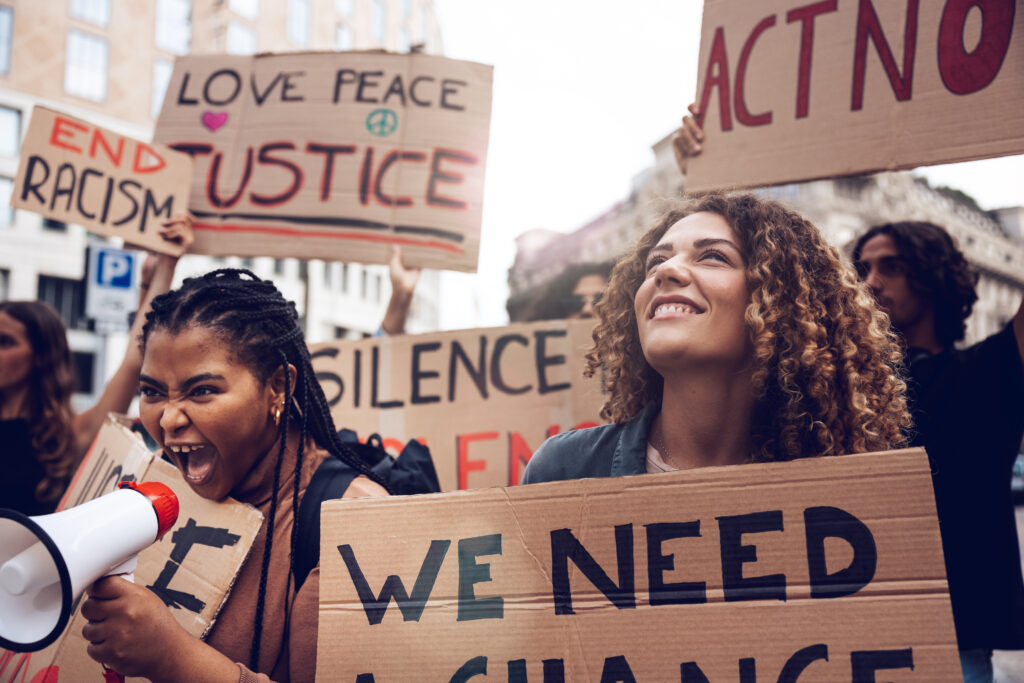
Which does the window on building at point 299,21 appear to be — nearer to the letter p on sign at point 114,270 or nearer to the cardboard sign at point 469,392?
the letter p on sign at point 114,270

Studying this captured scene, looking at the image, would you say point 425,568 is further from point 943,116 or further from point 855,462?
point 943,116

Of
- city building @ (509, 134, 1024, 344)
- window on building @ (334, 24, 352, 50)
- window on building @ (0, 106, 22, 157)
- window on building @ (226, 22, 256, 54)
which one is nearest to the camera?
window on building @ (0, 106, 22, 157)

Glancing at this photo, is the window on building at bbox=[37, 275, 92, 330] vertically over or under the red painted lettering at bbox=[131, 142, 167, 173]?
over

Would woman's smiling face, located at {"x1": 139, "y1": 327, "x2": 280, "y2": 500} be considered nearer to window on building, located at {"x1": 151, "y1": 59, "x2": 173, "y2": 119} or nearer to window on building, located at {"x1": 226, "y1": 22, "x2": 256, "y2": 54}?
window on building, located at {"x1": 151, "y1": 59, "x2": 173, "y2": 119}

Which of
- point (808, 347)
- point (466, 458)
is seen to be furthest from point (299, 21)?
point (808, 347)

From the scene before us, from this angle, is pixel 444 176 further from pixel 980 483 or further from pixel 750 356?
pixel 980 483

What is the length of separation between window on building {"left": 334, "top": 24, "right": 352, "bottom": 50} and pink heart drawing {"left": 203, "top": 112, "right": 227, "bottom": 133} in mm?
31879

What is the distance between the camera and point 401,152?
3.36 m

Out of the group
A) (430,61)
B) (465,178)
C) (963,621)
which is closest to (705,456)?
(963,621)

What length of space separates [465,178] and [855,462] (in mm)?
2308

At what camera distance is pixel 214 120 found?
3.47 metres

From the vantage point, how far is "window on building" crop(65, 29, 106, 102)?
79.1 ft

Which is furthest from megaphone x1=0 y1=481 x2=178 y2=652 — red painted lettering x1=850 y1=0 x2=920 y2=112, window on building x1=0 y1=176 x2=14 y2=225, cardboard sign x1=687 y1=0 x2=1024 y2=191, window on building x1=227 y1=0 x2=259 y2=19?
window on building x1=227 y1=0 x2=259 y2=19

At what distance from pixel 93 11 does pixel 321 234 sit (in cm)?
2674
